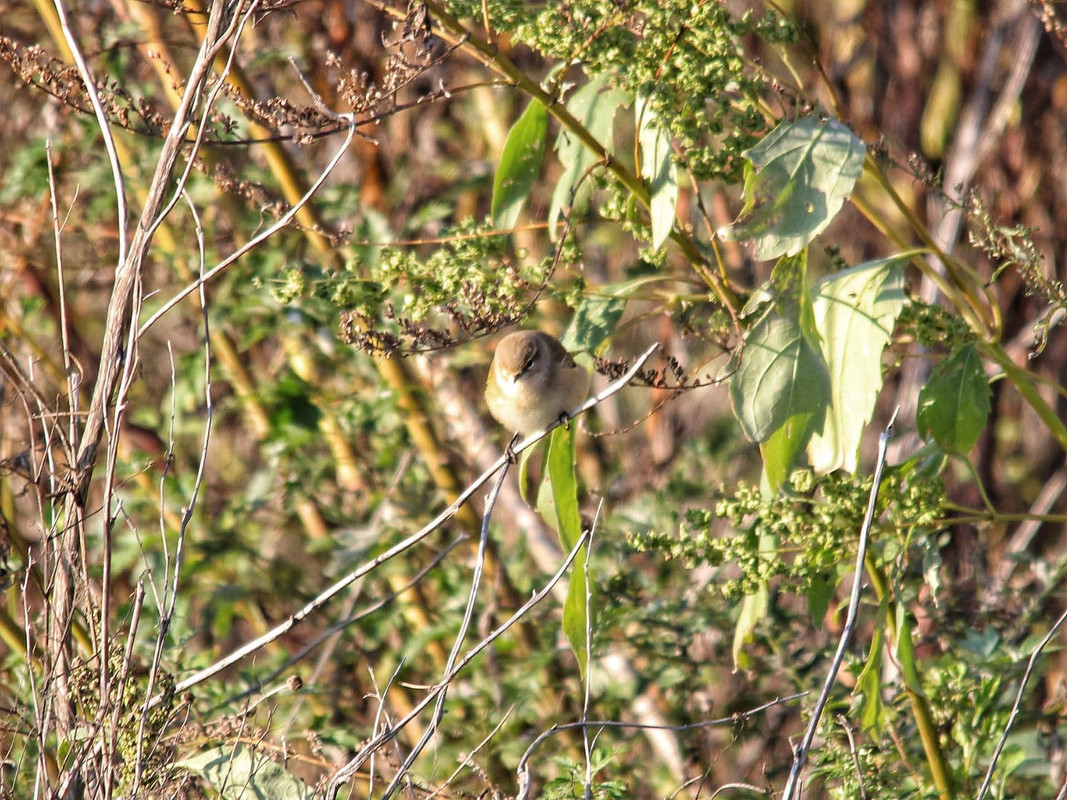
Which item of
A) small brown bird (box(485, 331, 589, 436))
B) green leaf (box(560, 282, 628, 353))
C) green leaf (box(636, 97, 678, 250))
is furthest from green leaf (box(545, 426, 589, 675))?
small brown bird (box(485, 331, 589, 436))

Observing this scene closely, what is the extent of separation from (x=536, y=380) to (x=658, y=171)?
1028mm

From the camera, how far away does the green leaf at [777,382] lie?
1.89 metres

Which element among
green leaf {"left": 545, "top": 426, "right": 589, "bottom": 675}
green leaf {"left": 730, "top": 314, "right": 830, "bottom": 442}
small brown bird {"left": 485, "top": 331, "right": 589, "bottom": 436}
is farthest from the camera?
small brown bird {"left": 485, "top": 331, "right": 589, "bottom": 436}

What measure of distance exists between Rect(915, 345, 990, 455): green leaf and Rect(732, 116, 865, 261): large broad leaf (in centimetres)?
38

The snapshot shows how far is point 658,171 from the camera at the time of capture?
1945mm

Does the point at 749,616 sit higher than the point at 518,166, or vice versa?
the point at 518,166

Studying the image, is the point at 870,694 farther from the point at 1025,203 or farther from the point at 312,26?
the point at 1025,203

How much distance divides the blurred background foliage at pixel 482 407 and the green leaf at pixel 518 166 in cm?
7

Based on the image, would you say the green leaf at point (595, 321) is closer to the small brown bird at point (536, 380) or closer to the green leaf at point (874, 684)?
the small brown bird at point (536, 380)

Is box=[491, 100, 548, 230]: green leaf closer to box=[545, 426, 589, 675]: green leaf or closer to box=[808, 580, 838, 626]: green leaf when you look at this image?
box=[545, 426, 589, 675]: green leaf

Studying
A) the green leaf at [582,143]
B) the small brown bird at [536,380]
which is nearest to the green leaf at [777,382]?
the green leaf at [582,143]

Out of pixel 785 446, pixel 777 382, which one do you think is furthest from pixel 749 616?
pixel 777 382

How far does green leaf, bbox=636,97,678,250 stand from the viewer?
1.87 m

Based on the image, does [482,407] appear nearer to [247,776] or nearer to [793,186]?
[247,776]
